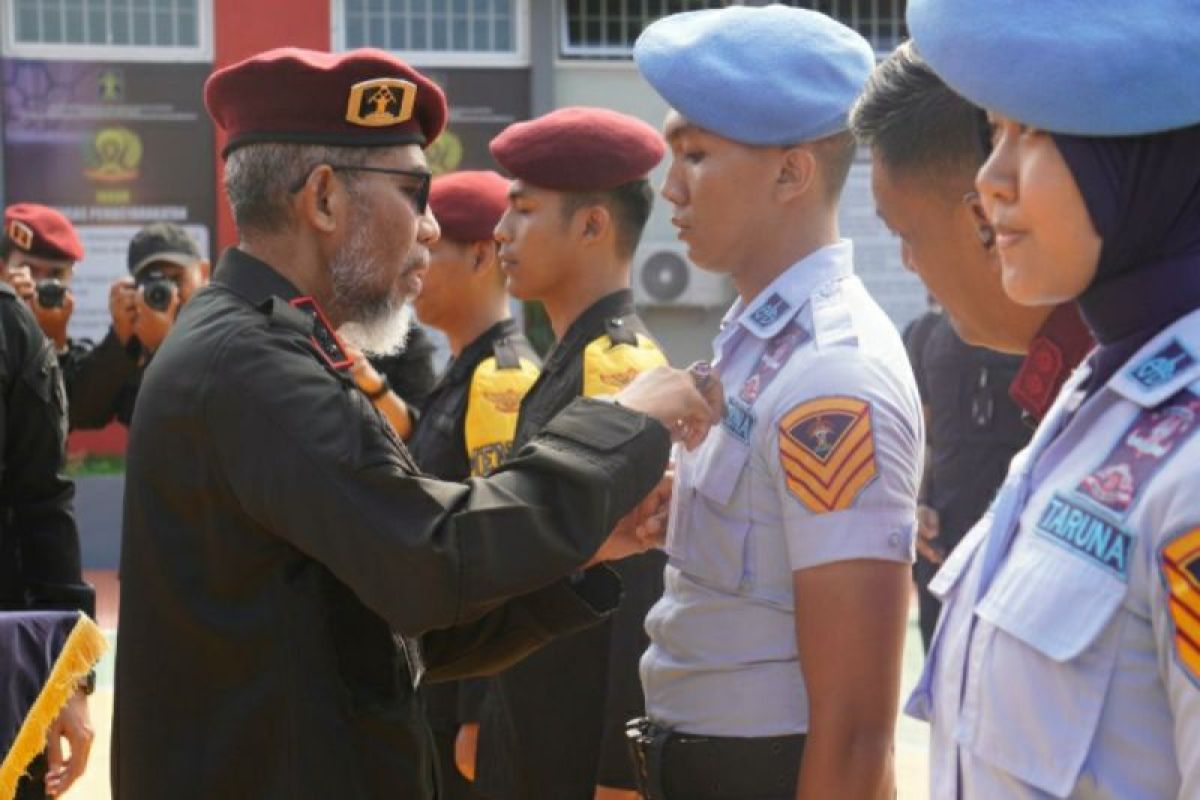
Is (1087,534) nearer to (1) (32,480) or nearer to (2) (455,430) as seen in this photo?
(2) (455,430)

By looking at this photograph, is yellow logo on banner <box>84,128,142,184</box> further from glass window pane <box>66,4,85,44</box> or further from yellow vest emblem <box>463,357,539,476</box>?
yellow vest emblem <box>463,357,539,476</box>

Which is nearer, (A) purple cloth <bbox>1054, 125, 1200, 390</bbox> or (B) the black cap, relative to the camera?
(A) purple cloth <bbox>1054, 125, 1200, 390</bbox>

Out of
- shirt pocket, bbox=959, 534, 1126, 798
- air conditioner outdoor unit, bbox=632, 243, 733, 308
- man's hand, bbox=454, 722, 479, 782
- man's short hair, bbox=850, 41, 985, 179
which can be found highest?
man's short hair, bbox=850, 41, 985, 179

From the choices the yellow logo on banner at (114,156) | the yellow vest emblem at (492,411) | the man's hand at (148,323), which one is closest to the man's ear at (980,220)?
the yellow vest emblem at (492,411)

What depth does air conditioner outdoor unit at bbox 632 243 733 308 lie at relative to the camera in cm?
1402

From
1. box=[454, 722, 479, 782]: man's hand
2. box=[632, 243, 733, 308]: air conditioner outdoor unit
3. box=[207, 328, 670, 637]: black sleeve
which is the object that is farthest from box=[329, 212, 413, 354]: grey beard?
box=[632, 243, 733, 308]: air conditioner outdoor unit

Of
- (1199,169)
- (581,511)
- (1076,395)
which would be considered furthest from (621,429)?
(1199,169)

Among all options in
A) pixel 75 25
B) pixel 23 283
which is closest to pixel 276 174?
pixel 23 283

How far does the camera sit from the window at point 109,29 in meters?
13.2

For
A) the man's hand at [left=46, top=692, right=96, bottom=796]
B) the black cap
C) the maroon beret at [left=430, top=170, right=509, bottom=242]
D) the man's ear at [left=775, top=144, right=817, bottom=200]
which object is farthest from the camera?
the black cap

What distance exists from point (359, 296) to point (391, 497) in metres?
0.48

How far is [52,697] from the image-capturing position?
3.15m

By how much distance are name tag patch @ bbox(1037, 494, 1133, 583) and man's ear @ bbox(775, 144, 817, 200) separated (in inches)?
46.8

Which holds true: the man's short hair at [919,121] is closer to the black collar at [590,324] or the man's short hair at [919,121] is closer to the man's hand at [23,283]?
the black collar at [590,324]
